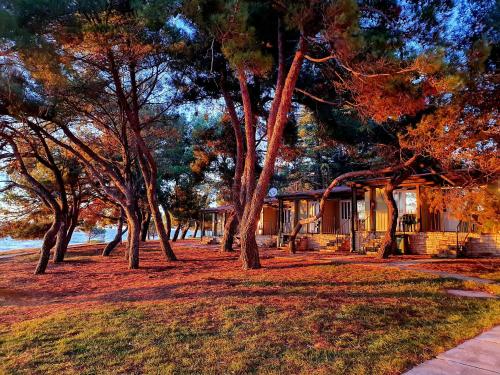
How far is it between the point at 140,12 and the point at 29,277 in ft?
30.1

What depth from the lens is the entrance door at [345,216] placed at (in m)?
22.9

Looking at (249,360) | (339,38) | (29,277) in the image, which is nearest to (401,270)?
(339,38)

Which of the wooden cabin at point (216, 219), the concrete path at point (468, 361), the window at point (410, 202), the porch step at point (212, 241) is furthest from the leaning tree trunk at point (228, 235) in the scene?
the concrete path at point (468, 361)

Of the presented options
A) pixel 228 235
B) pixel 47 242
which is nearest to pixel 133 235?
pixel 47 242

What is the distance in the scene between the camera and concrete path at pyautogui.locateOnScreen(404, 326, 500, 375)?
4.03 m

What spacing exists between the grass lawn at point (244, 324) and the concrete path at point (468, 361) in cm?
18

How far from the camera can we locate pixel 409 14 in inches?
372

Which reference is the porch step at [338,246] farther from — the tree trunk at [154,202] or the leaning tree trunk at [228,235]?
the tree trunk at [154,202]

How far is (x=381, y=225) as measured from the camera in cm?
2041

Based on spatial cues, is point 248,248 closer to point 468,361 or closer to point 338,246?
point 468,361

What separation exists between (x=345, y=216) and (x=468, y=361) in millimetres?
19091

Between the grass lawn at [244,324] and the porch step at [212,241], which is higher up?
the porch step at [212,241]

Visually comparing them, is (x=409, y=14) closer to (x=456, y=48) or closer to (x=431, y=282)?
(x=456, y=48)

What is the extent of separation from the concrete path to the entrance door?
1797 centimetres
